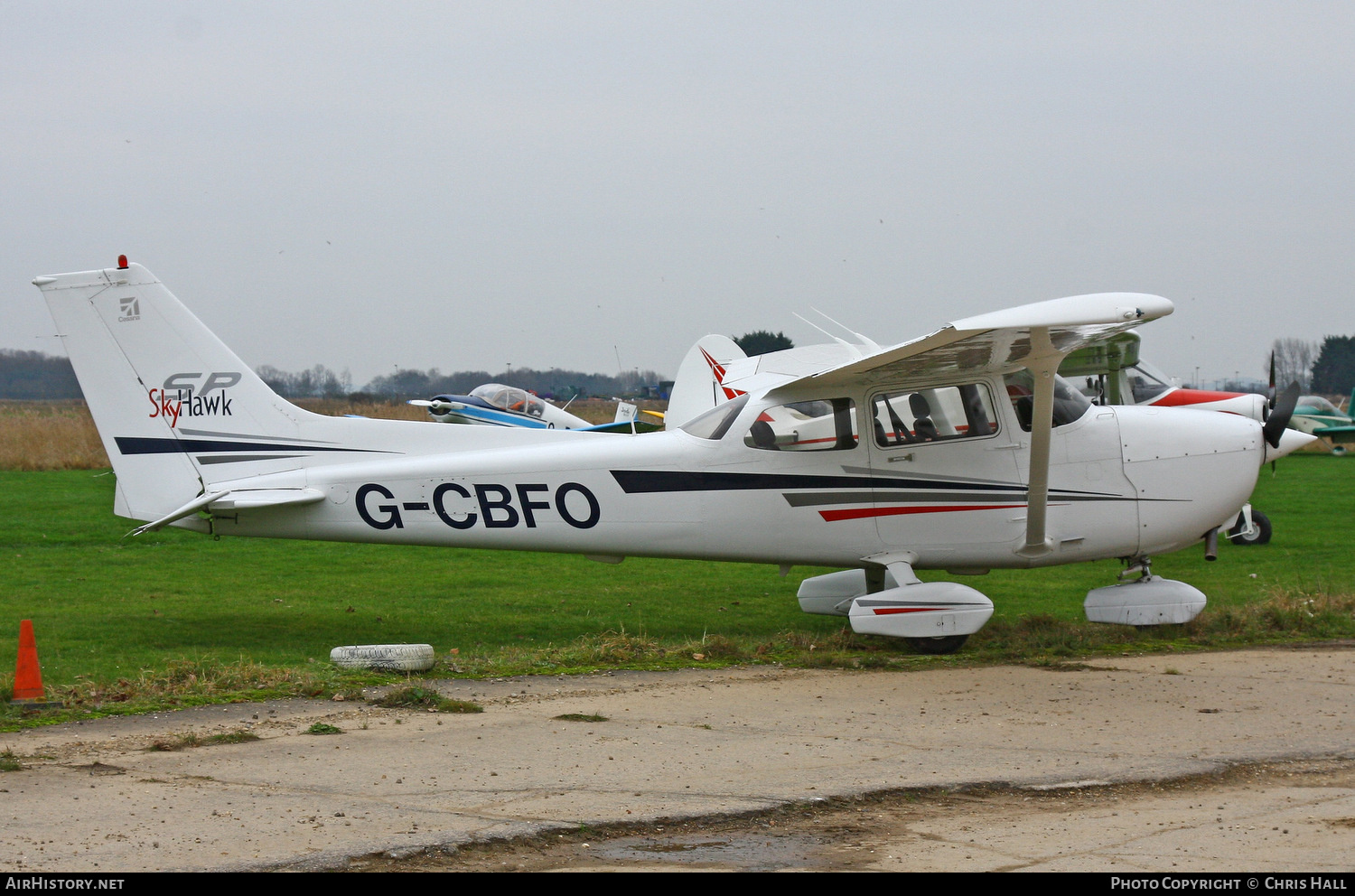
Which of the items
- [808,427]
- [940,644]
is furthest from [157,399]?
[940,644]

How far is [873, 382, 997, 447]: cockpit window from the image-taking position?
877cm

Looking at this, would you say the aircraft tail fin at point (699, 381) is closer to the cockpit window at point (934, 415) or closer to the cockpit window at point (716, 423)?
the cockpit window at point (716, 423)

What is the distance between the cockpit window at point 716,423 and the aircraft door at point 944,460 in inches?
38.4

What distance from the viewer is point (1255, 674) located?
25.8ft

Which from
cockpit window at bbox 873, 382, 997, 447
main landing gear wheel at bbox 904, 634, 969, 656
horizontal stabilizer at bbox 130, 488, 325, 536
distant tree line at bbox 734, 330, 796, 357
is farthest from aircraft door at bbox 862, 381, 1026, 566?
distant tree line at bbox 734, 330, 796, 357

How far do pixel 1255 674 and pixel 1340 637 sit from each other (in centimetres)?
165

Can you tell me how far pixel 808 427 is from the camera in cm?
880

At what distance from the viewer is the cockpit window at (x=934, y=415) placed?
345 inches

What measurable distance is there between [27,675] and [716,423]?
15.5 feet

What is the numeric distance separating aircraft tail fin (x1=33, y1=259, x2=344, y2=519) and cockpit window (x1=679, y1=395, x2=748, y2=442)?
284 centimetres

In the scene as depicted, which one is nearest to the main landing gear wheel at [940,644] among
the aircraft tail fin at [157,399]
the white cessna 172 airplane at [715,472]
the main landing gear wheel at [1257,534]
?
the white cessna 172 airplane at [715,472]

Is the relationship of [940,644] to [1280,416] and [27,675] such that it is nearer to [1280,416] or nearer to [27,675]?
[1280,416]

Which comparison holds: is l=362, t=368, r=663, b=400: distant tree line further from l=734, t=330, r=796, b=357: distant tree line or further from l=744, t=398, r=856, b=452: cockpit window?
l=744, t=398, r=856, b=452: cockpit window

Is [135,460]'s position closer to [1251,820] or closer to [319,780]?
[319,780]
